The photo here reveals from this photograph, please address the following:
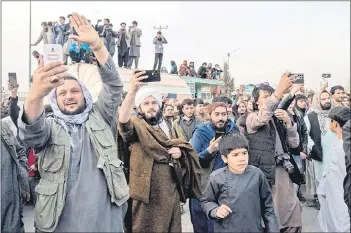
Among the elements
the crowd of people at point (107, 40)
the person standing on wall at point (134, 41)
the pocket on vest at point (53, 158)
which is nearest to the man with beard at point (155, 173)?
the pocket on vest at point (53, 158)

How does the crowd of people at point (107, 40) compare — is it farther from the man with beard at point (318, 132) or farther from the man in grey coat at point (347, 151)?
the man in grey coat at point (347, 151)

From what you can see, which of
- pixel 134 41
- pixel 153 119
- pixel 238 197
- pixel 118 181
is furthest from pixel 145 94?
pixel 134 41

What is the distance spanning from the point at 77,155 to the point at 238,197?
1330 mm

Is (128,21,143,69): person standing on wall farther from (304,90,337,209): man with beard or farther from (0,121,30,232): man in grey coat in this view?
(0,121,30,232): man in grey coat

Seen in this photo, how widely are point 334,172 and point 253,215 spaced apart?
1432mm

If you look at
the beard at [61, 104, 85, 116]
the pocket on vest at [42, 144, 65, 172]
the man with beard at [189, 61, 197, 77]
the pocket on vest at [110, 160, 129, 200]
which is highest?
the man with beard at [189, 61, 197, 77]

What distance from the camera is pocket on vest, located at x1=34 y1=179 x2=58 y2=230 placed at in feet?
7.55

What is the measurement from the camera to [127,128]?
346 centimetres

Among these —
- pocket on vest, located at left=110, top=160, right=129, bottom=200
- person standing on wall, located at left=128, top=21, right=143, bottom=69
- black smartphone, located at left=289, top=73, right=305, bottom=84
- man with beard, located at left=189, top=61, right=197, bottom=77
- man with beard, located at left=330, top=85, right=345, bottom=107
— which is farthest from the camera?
man with beard, located at left=189, top=61, right=197, bottom=77

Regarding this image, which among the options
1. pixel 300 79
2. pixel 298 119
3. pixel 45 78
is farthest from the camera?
pixel 298 119

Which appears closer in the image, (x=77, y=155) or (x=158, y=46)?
(x=77, y=155)

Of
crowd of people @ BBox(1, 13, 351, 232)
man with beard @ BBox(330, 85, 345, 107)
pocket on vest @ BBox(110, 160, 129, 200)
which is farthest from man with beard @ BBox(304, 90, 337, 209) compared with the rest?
pocket on vest @ BBox(110, 160, 129, 200)

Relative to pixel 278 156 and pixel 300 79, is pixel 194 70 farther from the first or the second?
pixel 300 79

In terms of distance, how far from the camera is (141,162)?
356 centimetres
